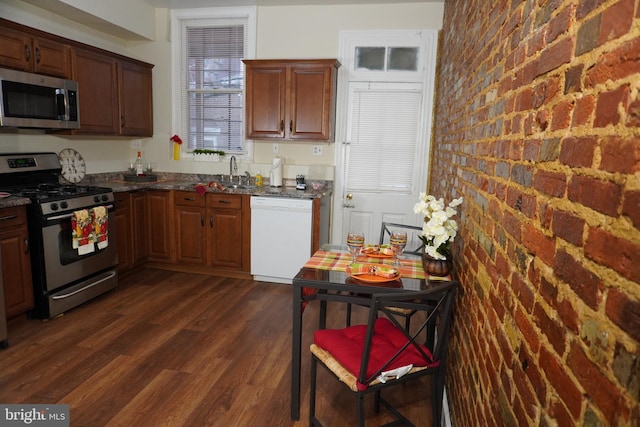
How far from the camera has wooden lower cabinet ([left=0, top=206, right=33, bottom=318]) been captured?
2803 mm

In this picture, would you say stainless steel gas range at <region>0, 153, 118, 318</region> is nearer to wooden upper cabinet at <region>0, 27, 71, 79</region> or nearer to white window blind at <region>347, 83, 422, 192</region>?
wooden upper cabinet at <region>0, 27, 71, 79</region>

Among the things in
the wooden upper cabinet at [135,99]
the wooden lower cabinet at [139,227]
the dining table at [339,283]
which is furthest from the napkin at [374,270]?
the wooden upper cabinet at [135,99]

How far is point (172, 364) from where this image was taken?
2.57 m

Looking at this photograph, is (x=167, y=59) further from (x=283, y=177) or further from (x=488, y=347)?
(x=488, y=347)

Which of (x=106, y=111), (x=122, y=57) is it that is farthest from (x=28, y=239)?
(x=122, y=57)

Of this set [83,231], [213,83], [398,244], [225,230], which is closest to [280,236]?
[225,230]

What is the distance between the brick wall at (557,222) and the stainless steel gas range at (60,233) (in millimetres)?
2942

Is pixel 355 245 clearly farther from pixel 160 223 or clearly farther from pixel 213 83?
pixel 213 83

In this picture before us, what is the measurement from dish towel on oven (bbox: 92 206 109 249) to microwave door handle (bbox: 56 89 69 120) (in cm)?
84

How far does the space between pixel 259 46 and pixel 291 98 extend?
83cm

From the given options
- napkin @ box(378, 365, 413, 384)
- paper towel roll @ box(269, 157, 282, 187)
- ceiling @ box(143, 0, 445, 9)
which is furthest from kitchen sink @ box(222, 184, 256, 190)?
napkin @ box(378, 365, 413, 384)

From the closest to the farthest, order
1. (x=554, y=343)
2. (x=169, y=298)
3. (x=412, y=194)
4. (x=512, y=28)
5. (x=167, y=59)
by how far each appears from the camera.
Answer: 1. (x=554, y=343)
2. (x=512, y=28)
3. (x=169, y=298)
4. (x=412, y=194)
5. (x=167, y=59)

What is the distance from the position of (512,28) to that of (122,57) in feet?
13.0

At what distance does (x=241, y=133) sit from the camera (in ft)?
15.3
